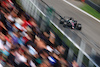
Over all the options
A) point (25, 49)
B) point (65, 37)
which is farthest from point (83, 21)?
point (25, 49)

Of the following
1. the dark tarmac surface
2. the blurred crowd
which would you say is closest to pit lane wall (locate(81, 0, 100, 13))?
the dark tarmac surface

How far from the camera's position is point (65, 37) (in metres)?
9.76

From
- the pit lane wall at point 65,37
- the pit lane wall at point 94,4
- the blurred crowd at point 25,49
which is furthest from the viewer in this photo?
the pit lane wall at point 94,4

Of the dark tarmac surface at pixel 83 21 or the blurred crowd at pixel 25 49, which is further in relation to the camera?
A: the dark tarmac surface at pixel 83 21

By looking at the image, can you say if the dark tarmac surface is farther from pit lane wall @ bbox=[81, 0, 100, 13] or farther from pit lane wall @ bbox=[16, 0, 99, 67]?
pit lane wall @ bbox=[16, 0, 99, 67]

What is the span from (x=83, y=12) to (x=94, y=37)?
172 inches

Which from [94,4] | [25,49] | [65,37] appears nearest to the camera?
[25,49]

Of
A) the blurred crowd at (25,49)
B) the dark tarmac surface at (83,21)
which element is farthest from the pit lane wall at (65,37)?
the dark tarmac surface at (83,21)

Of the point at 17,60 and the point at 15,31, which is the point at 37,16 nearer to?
the point at 15,31

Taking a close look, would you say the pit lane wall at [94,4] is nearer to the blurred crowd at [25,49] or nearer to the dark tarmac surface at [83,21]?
the dark tarmac surface at [83,21]

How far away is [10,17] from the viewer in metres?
9.70

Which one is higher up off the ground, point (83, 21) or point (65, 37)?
point (65, 37)

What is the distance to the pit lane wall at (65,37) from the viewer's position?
8.16m

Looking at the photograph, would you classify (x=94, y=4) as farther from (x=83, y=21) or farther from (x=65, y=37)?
(x=65, y=37)
